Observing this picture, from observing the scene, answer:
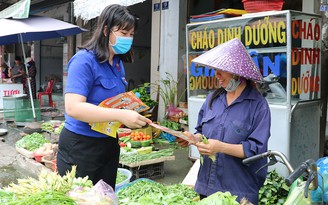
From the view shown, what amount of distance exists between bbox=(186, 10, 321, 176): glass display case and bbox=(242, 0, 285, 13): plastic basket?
0.12 meters

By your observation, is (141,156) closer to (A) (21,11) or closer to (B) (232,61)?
(B) (232,61)

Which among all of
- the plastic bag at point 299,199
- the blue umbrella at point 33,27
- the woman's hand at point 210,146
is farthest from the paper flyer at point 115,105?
the blue umbrella at point 33,27

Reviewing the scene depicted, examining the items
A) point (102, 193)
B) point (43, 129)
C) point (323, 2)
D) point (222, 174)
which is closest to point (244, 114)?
point (222, 174)

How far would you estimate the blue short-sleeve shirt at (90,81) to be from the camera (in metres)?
2.14

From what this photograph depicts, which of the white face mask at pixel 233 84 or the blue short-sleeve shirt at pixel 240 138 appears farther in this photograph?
the white face mask at pixel 233 84

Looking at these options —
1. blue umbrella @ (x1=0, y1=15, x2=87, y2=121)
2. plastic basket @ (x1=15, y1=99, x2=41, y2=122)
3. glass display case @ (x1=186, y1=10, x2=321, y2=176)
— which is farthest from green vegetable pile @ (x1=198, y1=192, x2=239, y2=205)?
plastic basket @ (x1=15, y1=99, x2=41, y2=122)

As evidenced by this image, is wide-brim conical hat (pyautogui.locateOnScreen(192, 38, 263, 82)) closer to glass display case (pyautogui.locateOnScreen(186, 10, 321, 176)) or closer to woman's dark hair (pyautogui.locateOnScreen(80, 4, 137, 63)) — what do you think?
woman's dark hair (pyautogui.locateOnScreen(80, 4, 137, 63))

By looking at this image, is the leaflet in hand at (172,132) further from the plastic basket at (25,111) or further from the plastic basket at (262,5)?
the plastic basket at (25,111)

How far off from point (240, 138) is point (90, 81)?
3.37 ft

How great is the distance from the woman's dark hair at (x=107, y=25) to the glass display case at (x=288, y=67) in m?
2.03

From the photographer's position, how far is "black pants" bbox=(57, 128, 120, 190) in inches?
91.7

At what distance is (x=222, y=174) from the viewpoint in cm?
230

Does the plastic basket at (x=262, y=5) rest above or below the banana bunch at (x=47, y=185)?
above

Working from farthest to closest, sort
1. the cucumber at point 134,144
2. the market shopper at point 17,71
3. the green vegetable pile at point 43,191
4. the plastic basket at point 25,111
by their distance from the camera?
1. the market shopper at point 17,71
2. the plastic basket at point 25,111
3. the cucumber at point 134,144
4. the green vegetable pile at point 43,191
